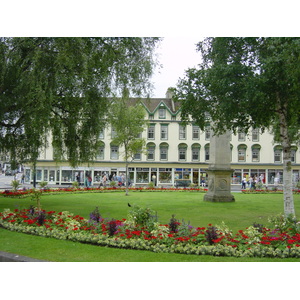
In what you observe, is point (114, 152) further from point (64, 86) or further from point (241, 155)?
point (64, 86)

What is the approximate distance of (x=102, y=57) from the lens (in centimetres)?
1420

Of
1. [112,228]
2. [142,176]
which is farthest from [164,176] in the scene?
[112,228]

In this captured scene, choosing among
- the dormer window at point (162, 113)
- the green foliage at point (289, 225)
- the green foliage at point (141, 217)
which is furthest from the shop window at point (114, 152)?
the green foliage at point (289, 225)

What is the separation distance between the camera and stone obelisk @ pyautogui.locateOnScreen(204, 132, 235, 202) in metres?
22.3

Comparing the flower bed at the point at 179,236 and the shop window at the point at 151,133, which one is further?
the shop window at the point at 151,133

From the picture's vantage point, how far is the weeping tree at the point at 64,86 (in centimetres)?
1209

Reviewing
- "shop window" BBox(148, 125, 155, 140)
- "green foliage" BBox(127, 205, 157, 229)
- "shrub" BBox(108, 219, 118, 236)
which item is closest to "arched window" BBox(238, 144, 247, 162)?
"shop window" BBox(148, 125, 155, 140)

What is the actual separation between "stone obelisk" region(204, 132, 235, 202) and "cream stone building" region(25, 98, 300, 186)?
101 feet

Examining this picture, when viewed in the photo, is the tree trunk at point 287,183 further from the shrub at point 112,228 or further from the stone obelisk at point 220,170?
the stone obelisk at point 220,170

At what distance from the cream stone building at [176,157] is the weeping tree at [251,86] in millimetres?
38798

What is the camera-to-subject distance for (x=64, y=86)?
12.6 m

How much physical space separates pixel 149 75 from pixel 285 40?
17.9 ft

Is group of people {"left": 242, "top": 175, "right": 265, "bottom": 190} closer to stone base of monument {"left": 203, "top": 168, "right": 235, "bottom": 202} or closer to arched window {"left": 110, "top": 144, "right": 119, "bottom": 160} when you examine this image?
stone base of monument {"left": 203, "top": 168, "right": 235, "bottom": 202}

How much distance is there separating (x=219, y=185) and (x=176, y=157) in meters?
31.8
